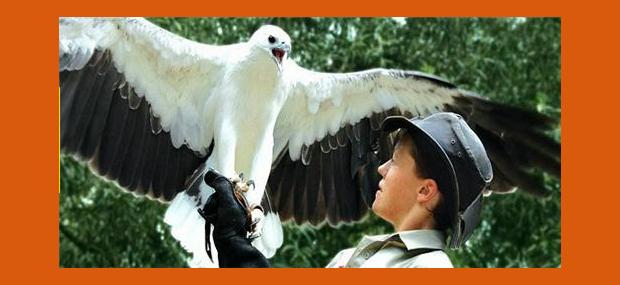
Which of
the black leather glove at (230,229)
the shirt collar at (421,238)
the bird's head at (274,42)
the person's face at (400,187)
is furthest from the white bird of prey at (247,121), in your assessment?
the shirt collar at (421,238)

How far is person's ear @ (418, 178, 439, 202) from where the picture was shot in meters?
3.18

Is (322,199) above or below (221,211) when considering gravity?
below

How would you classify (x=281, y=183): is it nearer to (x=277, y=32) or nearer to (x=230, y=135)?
(x=230, y=135)

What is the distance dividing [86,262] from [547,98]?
313cm

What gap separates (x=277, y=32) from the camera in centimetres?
525

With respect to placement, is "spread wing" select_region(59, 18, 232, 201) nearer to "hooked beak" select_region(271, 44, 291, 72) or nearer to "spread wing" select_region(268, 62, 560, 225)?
"hooked beak" select_region(271, 44, 291, 72)

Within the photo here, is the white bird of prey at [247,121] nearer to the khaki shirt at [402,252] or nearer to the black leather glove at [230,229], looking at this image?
the black leather glove at [230,229]

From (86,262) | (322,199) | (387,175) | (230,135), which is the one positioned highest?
(387,175)

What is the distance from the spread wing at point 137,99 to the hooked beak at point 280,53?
0.32 meters

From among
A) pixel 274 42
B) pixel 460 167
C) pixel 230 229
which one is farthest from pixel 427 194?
pixel 274 42

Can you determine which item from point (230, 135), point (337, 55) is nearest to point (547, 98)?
point (337, 55)

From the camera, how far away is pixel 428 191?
125 inches

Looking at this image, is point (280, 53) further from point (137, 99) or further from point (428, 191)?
point (428, 191)

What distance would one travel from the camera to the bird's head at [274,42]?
207 inches
